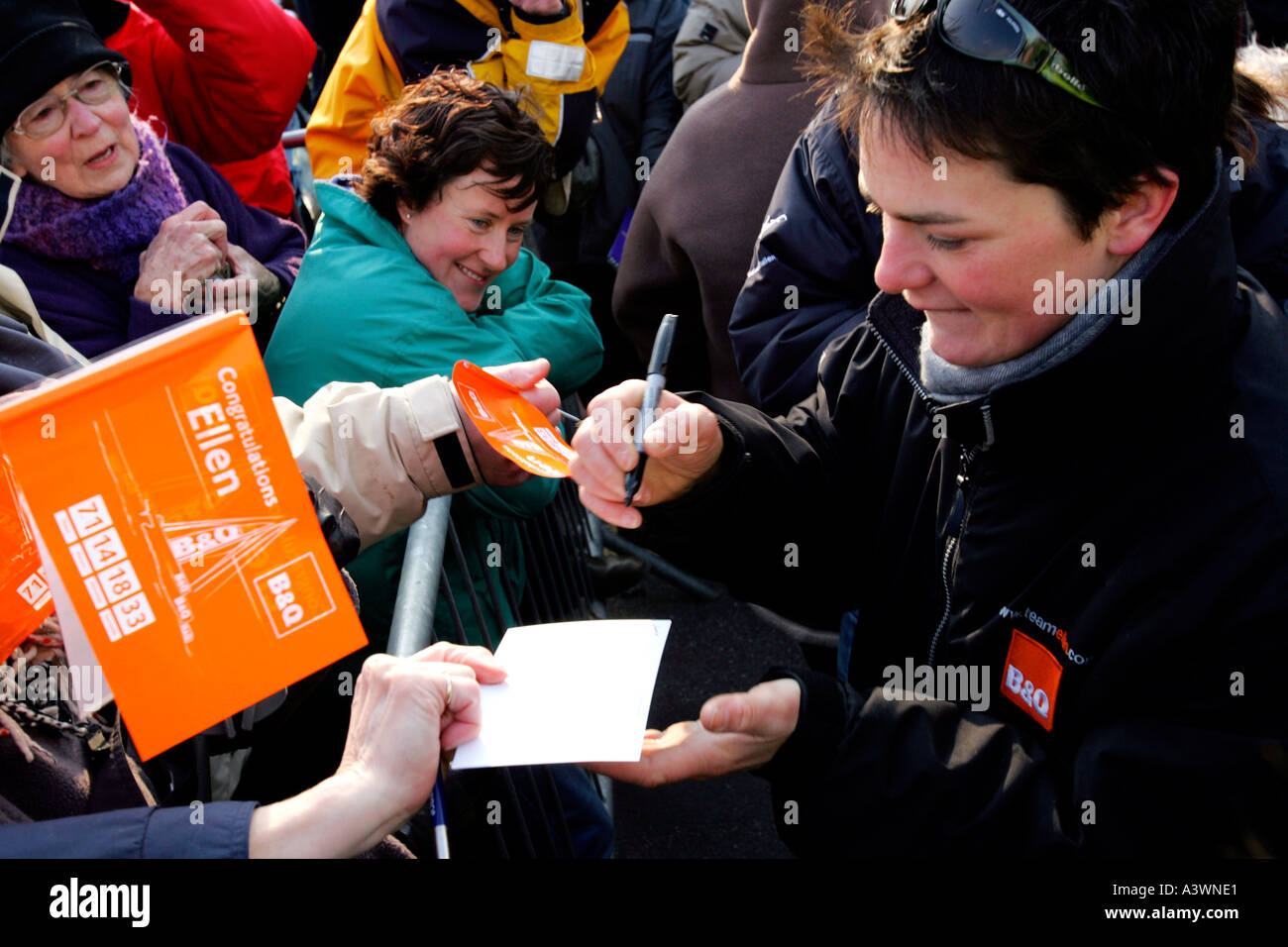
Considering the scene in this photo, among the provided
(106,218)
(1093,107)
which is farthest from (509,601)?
(1093,107)

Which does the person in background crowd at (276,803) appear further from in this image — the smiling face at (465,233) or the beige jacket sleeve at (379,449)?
the smiling face at (465,233)

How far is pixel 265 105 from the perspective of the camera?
11.5 feet

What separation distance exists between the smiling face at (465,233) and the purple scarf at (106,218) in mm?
671

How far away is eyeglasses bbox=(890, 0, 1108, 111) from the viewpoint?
1.29 meters

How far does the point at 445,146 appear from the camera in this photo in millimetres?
2730

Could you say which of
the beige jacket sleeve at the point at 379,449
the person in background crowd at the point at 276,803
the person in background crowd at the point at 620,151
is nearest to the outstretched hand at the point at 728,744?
the person in background crowd at the point at 276,803

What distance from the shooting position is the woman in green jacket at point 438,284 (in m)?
2.33

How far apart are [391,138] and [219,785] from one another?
5.92ft

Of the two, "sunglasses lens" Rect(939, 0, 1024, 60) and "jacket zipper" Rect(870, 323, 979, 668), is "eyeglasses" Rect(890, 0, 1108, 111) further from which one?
"jacket zipper" Rect(870, 323, 979, 668)

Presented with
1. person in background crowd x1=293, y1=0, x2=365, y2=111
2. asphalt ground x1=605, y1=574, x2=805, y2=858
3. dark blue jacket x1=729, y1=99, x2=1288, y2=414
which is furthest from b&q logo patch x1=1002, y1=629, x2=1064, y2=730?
person in background crowd x1=293, y1=0, x2=365, y2=111

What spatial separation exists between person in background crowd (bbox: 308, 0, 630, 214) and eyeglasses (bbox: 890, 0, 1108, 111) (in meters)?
2.36

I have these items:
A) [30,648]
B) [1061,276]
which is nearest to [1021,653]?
[1061,276]

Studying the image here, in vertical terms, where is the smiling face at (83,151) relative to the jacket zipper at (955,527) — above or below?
above

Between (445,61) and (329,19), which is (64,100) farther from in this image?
(329,19)
